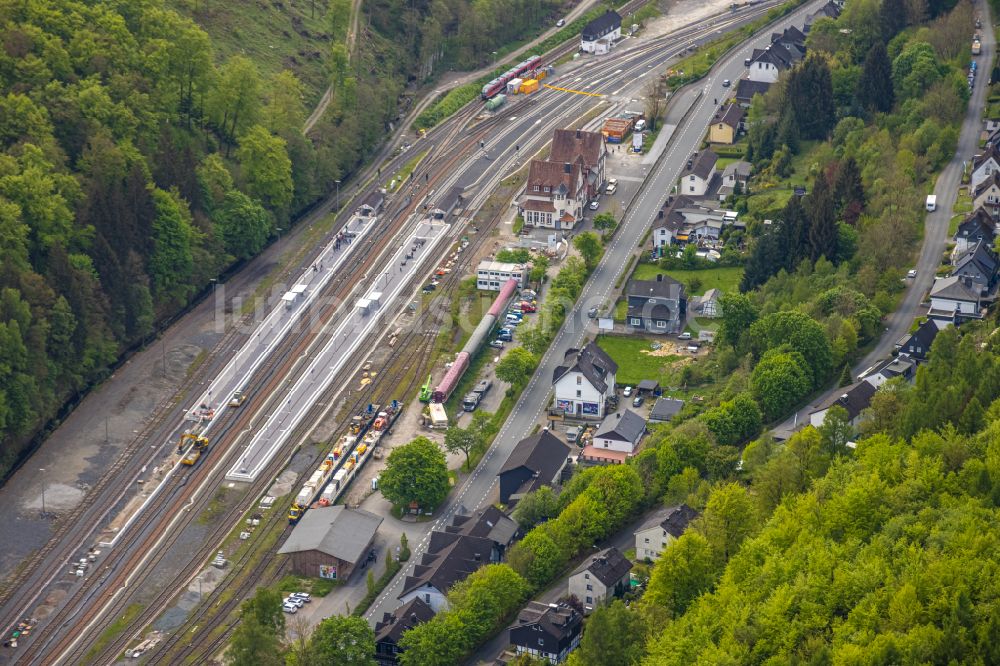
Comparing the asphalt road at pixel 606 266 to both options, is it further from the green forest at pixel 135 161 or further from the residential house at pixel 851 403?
the green forest at pixel 135 161

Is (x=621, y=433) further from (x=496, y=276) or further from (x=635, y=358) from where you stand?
(x=496, y=276)

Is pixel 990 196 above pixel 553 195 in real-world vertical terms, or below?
above

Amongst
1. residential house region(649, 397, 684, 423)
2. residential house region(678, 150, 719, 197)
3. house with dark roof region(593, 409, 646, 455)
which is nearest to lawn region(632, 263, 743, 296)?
residential house region(678, 150, 719, 197)

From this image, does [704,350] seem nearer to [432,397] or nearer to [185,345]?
[432,397]

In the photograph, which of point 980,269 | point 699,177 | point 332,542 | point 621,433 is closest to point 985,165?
point 980,269

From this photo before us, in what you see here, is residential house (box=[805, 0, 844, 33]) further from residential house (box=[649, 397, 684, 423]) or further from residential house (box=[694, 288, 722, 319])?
residential house (box=[649, 397, 684, 423])

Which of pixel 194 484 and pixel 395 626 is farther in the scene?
pixel 194 484

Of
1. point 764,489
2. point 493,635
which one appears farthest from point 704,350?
point 493,635
